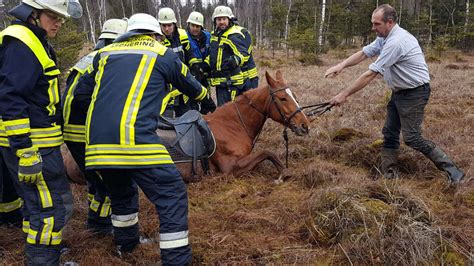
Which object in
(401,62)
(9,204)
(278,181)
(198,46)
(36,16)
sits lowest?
(278,181)

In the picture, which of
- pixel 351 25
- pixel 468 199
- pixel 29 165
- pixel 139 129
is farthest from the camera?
pixel 351 25

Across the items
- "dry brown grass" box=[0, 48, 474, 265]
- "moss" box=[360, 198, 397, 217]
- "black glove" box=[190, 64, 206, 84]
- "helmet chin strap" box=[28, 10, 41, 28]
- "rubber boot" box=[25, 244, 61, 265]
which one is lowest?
"dry brown grass" box=[0, 48, 474, 265]

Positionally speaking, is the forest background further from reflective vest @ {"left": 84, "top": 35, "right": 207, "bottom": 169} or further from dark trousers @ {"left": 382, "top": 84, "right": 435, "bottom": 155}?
reflective vest @ {"left": 84, "top": 35, "right": 207, "bottom": 169}

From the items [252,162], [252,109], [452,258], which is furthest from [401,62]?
[452,258]

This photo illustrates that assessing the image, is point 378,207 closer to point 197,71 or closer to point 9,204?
point 9,204

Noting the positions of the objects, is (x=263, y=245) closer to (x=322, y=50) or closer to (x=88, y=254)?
(x=88, y=254)

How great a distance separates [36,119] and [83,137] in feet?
2.68

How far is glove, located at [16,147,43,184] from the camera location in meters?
2.84

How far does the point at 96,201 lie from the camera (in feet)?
13.3

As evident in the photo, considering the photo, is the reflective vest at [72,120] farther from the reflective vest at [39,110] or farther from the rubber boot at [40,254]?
the rubber boot at [40,254]

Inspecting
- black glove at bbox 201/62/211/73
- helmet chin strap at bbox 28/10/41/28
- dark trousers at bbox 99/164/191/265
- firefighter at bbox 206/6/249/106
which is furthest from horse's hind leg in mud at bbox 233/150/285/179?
helmet chin strap at bbox 28/10/41/28

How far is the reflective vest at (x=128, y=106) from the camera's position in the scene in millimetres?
2980

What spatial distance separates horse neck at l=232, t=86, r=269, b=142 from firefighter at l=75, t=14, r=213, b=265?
257 centimetres

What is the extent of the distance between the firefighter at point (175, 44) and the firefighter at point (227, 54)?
428mm
